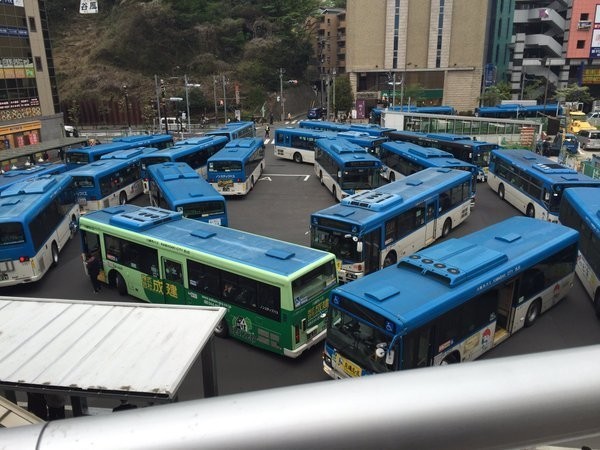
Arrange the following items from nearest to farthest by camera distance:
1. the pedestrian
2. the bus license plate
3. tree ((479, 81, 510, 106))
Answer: the bus license plate < the pedestrian < tree ((479, 81, 510, 106))

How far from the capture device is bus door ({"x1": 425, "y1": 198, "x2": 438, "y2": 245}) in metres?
18.0

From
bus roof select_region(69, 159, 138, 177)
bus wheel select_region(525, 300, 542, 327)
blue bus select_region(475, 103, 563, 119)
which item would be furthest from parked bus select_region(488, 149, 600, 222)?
blue bus select_region(475, 103, 563, 119)

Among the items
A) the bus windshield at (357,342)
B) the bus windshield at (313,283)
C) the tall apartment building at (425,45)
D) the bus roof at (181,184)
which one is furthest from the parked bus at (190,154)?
the tall apartment building at (425,45)

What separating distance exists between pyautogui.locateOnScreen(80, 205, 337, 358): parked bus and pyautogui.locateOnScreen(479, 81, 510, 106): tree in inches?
2309

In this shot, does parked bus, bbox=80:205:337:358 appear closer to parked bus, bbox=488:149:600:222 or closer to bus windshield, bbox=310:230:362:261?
bus windshield, bbox=310:230:362:261

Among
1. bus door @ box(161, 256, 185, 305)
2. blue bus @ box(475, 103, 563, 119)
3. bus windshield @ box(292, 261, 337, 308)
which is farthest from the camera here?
blue bus @ box(475, 103, 563, 119)

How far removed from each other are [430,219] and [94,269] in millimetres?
11669

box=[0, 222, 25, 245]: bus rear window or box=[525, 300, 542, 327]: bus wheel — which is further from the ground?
box=[0, 222, 25, 245]: bus rear window

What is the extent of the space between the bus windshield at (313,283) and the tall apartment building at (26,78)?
3629 cm

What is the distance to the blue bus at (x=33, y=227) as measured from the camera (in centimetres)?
1527

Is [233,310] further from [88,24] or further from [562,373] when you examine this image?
[88,24]

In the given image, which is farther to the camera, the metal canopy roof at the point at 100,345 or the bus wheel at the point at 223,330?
the bus wheel at the point at 223,330

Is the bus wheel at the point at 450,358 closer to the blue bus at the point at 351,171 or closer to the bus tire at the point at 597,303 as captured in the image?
the bus tire at the point at 597,303

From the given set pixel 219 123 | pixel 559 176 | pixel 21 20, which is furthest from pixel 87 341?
pixel 219 123
